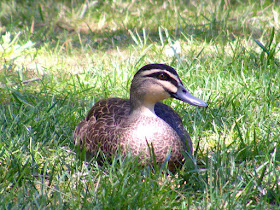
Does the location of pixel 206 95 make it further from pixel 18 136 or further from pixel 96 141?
pixel 18 136

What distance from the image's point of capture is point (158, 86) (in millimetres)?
3463

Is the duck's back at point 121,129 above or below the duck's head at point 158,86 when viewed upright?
below

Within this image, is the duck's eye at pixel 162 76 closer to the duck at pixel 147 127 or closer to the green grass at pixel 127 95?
the duck at pixel 147 127

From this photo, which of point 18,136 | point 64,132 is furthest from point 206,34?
point 18,136

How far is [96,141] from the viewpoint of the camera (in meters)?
3.54

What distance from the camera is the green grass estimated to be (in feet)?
9.55

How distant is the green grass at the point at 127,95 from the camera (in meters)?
2.91

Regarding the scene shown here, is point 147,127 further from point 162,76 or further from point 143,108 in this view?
point 162,76

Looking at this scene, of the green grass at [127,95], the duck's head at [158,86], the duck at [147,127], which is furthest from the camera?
the duck's head at [158,86]

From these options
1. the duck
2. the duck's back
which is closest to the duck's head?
the duck

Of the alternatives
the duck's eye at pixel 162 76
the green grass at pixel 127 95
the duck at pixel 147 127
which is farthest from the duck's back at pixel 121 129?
the duck's eye at pixel 162 76

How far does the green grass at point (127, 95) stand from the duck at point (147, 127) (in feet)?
0.44

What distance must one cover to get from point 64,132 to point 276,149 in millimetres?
1846

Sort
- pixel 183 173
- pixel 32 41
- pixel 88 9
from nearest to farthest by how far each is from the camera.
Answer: pixel 183 173 < pixel 32 41 < pixel 88 9
